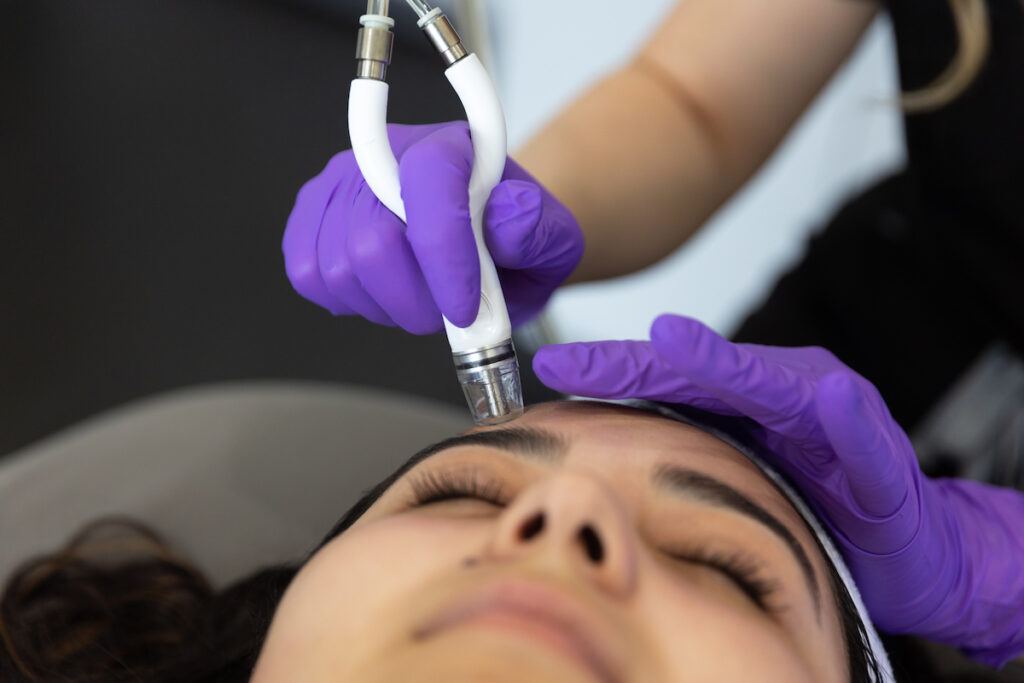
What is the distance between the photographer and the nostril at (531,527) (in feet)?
1.93

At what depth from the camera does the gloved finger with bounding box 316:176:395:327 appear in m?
0.78

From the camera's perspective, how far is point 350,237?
0.76 meters

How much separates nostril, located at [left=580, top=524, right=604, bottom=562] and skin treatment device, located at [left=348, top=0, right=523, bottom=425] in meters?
0.14

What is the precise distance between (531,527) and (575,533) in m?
0.03

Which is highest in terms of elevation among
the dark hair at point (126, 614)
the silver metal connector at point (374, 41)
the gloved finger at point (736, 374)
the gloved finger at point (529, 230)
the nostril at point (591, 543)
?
the silver metal connector at point (374, 41)

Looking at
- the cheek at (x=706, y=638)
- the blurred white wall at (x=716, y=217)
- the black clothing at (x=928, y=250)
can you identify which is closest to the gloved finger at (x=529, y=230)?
the cheek at (x=706, y=638)

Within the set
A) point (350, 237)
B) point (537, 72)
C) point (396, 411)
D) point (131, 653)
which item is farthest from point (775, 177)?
point (131, 653)

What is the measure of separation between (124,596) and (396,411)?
418mm

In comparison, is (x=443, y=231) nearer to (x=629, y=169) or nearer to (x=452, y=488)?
(x=452, y=488)

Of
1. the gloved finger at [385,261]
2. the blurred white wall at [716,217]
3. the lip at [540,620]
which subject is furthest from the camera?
the blurred white wall at [716,217]

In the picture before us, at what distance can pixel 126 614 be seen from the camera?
103 cm

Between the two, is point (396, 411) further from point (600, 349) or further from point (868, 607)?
point (868, 607)

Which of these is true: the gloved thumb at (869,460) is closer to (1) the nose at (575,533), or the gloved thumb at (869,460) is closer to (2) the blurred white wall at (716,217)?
(1) the nose at (575,533)

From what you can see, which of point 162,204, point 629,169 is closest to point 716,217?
point 629,169
